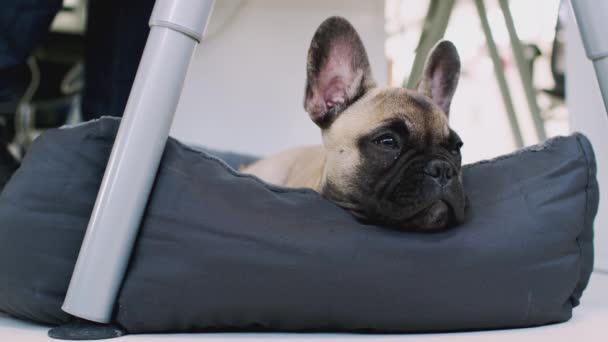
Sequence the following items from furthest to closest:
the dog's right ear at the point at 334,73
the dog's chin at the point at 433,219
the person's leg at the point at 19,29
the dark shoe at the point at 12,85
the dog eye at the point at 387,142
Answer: the dark shoe at the point at 12,85
the person's leg at the point at 19,29
the dog's right ear at the point at 334,73
the dog eye at the point at 387,142
the dog's chin at the point at 433,219

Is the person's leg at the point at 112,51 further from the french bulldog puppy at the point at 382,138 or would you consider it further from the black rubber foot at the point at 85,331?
the black rubber foot at the point at 85,331

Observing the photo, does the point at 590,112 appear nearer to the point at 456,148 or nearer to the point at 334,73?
the point at 456,148

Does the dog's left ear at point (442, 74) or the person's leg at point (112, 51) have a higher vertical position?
the dog's left ear at point (442, 74)

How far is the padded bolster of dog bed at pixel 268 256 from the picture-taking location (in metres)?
0.67

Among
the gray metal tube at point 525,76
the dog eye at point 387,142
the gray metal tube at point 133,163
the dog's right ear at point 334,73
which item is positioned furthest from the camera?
the gray metal tube at point 525,76

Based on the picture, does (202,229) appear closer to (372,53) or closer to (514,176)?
(514,176)

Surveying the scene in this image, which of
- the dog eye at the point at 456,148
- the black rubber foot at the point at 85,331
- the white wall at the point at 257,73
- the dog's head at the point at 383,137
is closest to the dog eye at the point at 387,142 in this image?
the dog's head at the point at 383,137

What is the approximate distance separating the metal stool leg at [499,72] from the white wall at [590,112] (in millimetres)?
193

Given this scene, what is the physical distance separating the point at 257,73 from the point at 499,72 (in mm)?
775

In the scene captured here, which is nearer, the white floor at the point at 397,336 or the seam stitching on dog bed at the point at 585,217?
the white floor at the point at 397,336

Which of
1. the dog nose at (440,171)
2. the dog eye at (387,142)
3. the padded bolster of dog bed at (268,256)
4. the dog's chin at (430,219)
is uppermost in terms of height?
the dog eye at (387,142)

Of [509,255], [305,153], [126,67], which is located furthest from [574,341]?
[126,67]

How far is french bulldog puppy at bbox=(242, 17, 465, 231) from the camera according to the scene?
30.1 inches

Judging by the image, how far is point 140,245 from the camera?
70 cm
